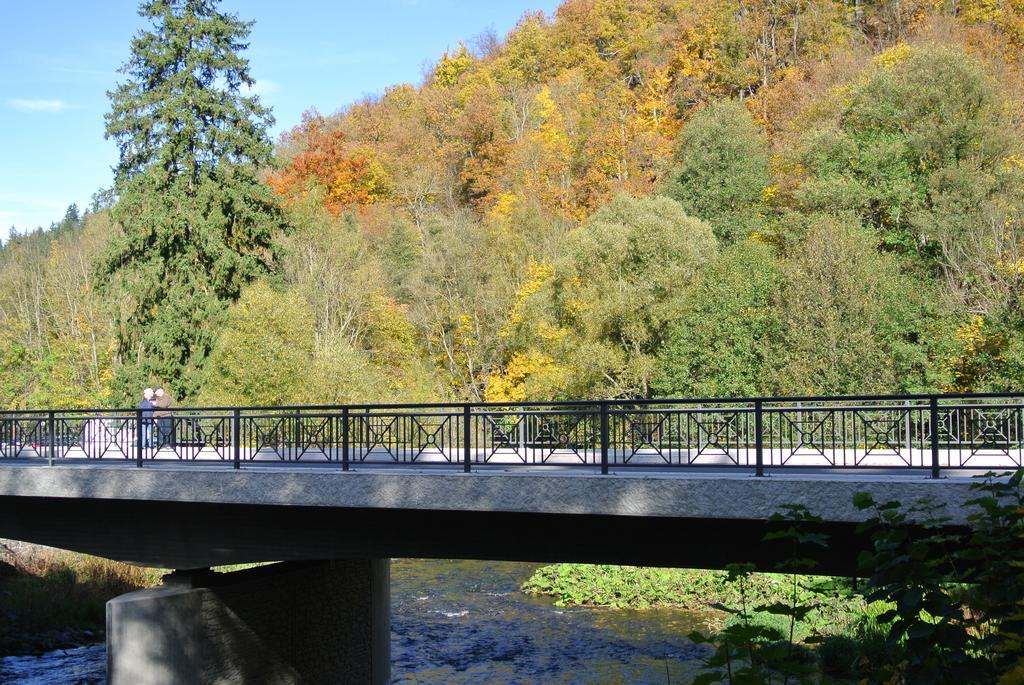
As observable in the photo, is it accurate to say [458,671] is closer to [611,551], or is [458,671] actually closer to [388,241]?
[611,551]

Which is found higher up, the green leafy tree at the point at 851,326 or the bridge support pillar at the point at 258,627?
the green leafy tree at the point at 851,326

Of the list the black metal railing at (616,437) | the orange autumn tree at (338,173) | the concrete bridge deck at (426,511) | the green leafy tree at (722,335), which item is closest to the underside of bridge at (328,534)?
the concrete bridge deck at (426,511)

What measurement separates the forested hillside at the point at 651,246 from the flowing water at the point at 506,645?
1159 centimetres

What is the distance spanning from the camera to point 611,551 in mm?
12555

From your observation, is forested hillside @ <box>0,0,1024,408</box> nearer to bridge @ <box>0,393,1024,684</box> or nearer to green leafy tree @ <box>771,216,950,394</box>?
green leafy tree @ <box>771,216,950,394</box>

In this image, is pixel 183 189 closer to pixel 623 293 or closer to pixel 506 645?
pixel 623 293

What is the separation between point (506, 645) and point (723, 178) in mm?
26173

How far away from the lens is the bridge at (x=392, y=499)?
11383mm

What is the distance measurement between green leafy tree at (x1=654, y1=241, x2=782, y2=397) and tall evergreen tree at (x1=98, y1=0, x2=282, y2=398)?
16.2 m

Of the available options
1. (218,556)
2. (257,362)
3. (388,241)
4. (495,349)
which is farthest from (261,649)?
(388,241)

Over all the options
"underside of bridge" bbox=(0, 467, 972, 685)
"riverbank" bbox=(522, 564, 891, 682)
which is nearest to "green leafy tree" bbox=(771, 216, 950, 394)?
"riverbank" bbox=(522, 564, 891, 682)

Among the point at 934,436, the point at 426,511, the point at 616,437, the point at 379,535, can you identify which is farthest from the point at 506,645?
the point at 934,436

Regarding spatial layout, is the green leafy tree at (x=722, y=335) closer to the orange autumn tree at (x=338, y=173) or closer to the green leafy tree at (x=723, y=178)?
the green leafy tree at (x=723, y=178)

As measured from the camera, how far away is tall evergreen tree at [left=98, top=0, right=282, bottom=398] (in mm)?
38875
